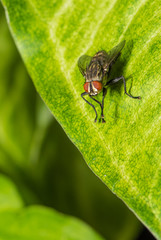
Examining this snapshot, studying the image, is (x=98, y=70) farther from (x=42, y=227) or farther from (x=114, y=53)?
(x=42, y=227)

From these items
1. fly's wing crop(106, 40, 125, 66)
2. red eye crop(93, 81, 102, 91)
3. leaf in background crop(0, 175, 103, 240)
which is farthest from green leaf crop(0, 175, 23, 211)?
fly's wing crop(106, 40, 125, 66)

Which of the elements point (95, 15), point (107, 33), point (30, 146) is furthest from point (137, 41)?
point (30, 146)

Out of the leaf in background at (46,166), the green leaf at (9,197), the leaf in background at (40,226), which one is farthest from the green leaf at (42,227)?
the leaf in background at (46,166)

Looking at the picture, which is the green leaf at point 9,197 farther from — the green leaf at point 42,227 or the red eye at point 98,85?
the red eye at point 98,85

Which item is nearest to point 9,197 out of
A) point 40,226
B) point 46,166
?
point 40,226

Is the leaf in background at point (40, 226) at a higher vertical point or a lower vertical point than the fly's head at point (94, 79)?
lower

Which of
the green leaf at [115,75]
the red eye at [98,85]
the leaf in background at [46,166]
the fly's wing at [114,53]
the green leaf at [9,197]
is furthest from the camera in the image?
the leaf in background at [46,166]

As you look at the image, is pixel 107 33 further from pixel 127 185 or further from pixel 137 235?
pixel 137 235
